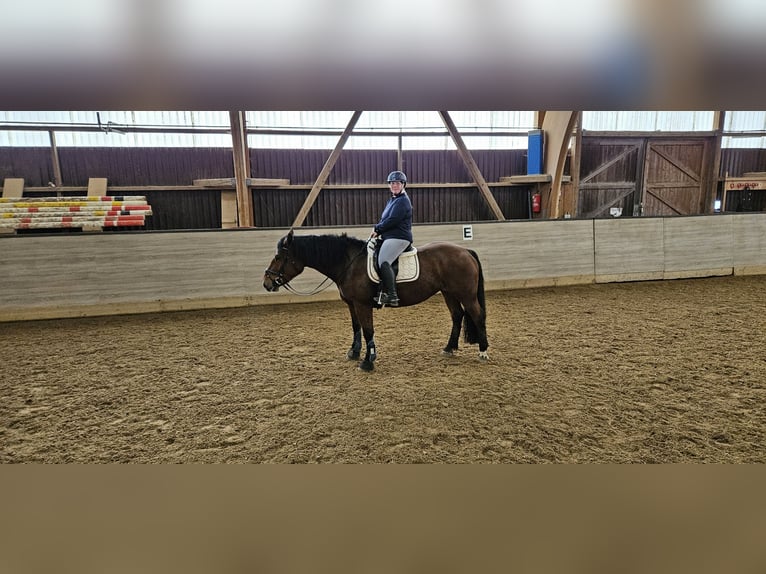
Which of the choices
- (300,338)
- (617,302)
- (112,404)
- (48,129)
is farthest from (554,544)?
(48,129)

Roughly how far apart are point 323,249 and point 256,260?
119 inches

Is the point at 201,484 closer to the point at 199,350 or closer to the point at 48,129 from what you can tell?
the point at 199,350

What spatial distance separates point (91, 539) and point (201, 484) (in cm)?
8

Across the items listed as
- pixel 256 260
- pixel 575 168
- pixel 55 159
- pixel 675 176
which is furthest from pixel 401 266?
pixel 675 176

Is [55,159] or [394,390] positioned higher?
[55,159]

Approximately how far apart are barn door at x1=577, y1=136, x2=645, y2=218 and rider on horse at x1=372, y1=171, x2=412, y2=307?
8971 millimetres

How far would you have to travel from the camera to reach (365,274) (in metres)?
4.24

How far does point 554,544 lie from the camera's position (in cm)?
31

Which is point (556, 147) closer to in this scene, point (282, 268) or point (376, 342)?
point (376, 342)

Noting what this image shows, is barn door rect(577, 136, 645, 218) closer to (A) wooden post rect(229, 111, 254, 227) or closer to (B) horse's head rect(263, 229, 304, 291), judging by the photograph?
(A) wooden post rect(229, 111, 254, 227)

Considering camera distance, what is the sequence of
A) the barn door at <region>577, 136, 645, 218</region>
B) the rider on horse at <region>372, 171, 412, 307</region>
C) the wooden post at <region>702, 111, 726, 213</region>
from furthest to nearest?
the wooden post at <region>702, 111, 726, 213</region> → the barn door at <region>577, 136, 645, 218</region> → the rider on horse at <region>372, 171, 412, 307</region>

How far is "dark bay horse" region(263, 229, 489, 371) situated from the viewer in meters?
4.27

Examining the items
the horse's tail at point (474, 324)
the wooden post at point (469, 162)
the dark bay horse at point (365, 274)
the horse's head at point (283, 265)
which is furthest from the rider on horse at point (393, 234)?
the wooden post at point (469, 162)

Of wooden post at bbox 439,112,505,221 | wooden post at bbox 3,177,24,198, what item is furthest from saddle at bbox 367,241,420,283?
wooden post at bbox 3,177,24,198
